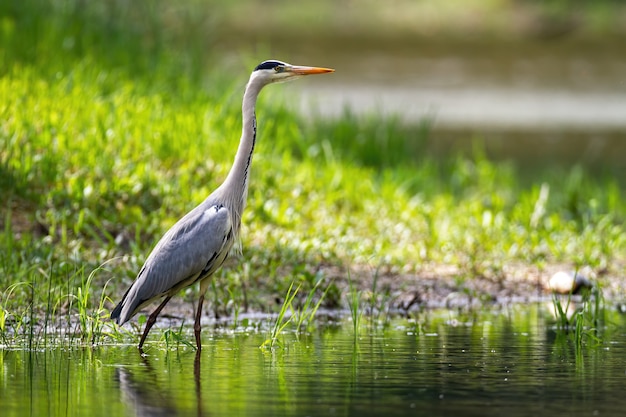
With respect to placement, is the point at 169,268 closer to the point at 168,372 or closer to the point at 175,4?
the point at 168,372

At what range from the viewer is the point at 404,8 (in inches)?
1410

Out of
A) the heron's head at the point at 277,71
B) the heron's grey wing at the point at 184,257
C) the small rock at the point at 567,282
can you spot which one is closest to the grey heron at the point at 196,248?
the heron's grey wing at the point at 184,257

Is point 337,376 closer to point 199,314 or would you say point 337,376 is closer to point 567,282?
point 199,314

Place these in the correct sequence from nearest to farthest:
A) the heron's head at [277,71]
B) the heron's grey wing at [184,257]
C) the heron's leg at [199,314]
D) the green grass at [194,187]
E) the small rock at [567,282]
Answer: the heron's leg at [199,314] < the heron's grey wing at [184,257] < the heron's head at [277,71] < the green grass at [194,187] < the small rock at [567,282]

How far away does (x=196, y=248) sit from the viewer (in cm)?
723

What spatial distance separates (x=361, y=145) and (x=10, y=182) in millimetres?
4309

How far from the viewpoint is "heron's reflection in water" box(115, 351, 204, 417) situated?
5.41 meters

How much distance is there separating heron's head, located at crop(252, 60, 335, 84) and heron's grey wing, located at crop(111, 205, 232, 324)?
898 millimetres

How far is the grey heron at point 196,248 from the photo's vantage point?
7.12 metres

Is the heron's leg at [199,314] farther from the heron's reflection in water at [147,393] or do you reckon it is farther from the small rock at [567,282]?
the small rock at [567,282]

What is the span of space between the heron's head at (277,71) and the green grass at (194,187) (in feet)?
4.74

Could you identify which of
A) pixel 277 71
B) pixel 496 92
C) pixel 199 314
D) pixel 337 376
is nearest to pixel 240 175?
pixel 277 71

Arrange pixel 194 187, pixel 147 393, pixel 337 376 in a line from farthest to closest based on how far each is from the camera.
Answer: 1. pixel 194 187
2. pixel 337 376
3. pixel 147 393

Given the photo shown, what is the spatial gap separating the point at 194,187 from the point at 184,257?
304 centimetres
